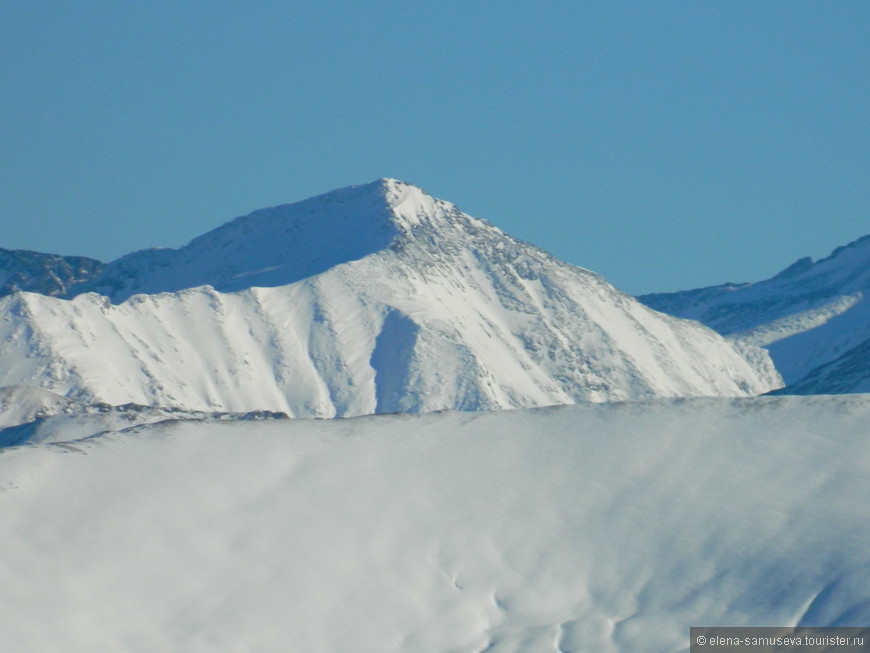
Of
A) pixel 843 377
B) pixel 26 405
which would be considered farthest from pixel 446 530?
pixel 26 405

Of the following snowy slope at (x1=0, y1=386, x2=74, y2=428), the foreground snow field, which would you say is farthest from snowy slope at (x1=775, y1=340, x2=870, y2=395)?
snowy slope at (x1=0, y1=386, x2=74, y2=428)

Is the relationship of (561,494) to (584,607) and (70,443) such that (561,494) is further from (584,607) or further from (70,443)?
(70,443)

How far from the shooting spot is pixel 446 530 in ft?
247

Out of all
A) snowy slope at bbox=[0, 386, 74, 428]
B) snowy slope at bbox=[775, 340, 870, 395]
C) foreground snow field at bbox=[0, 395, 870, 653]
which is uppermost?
snowy slope at bbox=[0, 386, 74, 428]

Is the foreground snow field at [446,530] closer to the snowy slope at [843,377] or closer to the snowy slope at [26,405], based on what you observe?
the snowy slope at [843,377]

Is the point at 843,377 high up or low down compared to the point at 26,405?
down

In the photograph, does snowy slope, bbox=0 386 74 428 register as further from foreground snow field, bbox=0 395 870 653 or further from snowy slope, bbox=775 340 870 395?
foreground snow field, bbox=0 395 870 653

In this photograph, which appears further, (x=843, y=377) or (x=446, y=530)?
(x=843, y=377)

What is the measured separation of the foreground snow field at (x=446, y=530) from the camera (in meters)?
67.4

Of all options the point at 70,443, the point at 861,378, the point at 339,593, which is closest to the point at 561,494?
the point at 339,593

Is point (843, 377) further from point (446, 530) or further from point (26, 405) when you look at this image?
point (446, 530)

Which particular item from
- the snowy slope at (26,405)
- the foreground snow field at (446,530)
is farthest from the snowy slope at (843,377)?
the snowy slope at (26,405)

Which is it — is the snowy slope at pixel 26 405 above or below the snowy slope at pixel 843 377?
above

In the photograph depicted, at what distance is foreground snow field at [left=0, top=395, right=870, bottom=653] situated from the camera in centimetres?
6738
